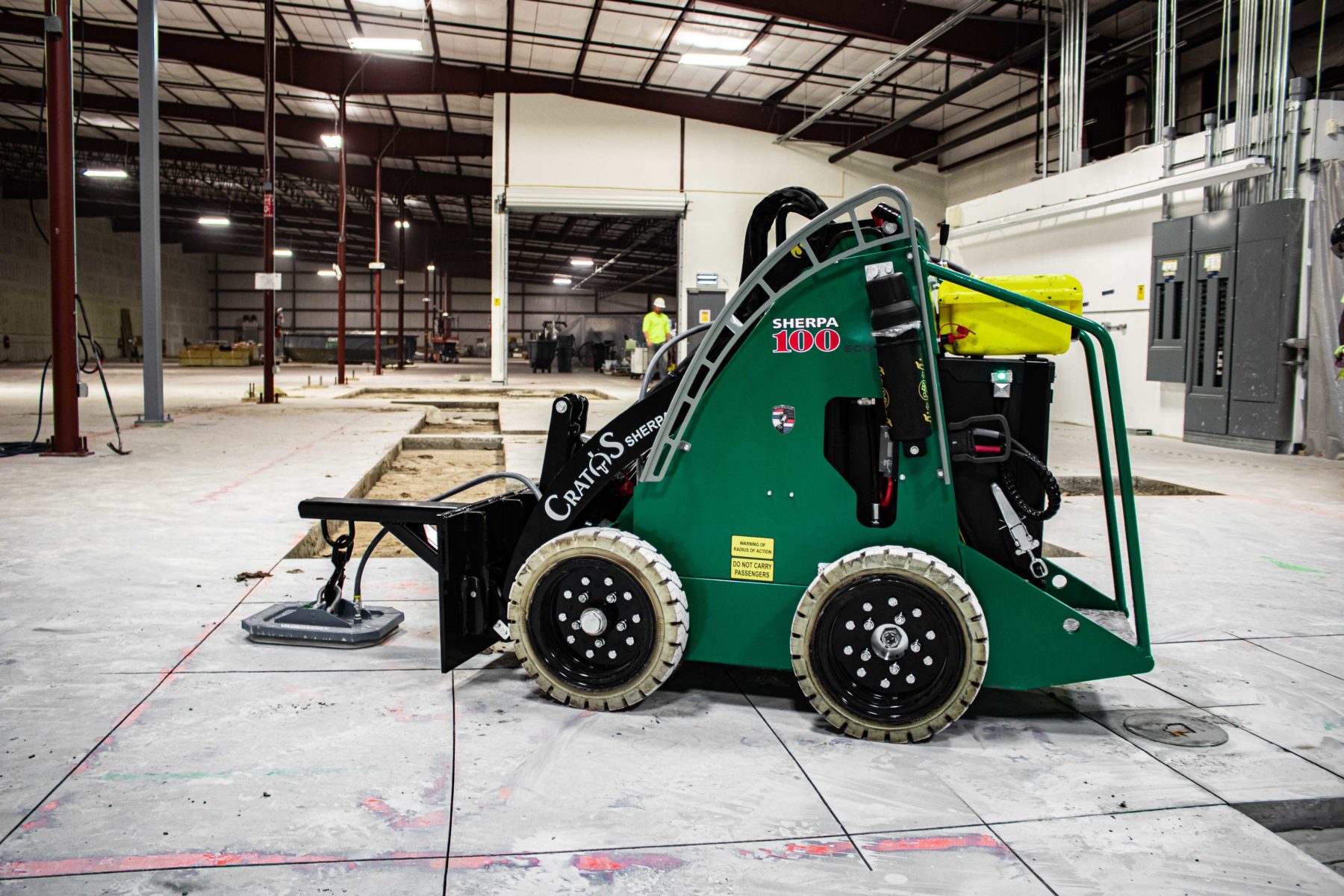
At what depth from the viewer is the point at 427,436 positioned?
1062cm

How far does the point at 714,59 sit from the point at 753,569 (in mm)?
16041

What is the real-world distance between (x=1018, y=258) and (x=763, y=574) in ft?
47.0

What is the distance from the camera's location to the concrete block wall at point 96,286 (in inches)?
1303

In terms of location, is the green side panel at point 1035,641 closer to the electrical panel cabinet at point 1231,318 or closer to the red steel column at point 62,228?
the red steel column at point 62,228

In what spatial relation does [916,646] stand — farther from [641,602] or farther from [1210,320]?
[1210,320]

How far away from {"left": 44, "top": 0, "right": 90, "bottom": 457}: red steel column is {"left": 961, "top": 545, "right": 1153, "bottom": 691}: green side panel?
25.9 ft

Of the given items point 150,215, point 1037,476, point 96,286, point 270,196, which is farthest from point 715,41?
point 96,286

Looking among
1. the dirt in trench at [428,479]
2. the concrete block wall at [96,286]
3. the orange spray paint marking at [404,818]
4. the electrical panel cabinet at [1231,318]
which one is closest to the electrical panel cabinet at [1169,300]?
the electrical panel cabinet at [1231,318]

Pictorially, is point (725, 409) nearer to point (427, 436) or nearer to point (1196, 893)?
point (1196, 893)

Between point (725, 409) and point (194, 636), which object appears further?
point (194, 636)

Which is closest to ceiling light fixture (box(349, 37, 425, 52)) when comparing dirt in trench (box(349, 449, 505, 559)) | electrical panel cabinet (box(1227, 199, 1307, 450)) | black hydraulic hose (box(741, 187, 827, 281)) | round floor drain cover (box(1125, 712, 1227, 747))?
dirt in trench (box(349, 449, 505, 559))

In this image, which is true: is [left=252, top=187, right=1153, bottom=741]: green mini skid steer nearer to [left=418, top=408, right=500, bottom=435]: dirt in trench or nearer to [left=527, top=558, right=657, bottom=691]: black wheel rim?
[left=527, top=558, right=657, bottom=691]: black wheel rim

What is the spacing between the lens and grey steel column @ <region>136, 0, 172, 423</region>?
33.7 ft

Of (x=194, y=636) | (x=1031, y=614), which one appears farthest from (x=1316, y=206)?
(x=194, y=636)
